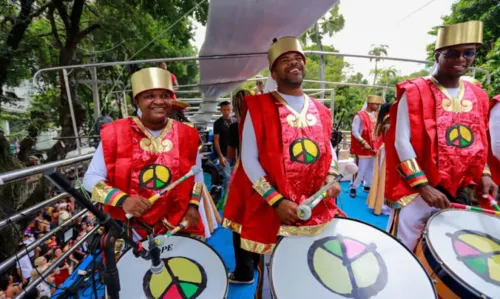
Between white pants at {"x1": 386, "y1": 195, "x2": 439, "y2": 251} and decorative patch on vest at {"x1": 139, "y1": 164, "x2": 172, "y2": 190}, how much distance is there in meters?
1.60

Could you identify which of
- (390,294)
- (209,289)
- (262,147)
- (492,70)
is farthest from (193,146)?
(492,70)

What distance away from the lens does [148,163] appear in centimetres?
178

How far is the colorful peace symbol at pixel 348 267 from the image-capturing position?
1.23 metres

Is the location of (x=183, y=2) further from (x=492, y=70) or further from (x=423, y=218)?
(x=492, y=70)

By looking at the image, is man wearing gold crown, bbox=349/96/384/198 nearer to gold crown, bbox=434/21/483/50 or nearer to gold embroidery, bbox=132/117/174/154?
gold crown, bbox=434/21/483/50

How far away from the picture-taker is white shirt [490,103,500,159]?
6.46 feet

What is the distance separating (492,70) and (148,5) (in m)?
11.2

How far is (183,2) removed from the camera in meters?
7.38

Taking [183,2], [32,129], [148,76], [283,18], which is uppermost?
[183,2]

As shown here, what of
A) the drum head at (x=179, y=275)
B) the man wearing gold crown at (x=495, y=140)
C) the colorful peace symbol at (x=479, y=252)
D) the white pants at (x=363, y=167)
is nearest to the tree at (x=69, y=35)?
the white pants at (x=363, y=167)

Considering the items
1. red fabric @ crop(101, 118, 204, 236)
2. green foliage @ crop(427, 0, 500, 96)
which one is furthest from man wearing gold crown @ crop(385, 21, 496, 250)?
green foliage @ crop(427, 0, 500, 96)

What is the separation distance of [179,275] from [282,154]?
85 cm

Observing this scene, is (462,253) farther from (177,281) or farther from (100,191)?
(100,191)

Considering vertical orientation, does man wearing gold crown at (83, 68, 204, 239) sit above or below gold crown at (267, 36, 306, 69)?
below
